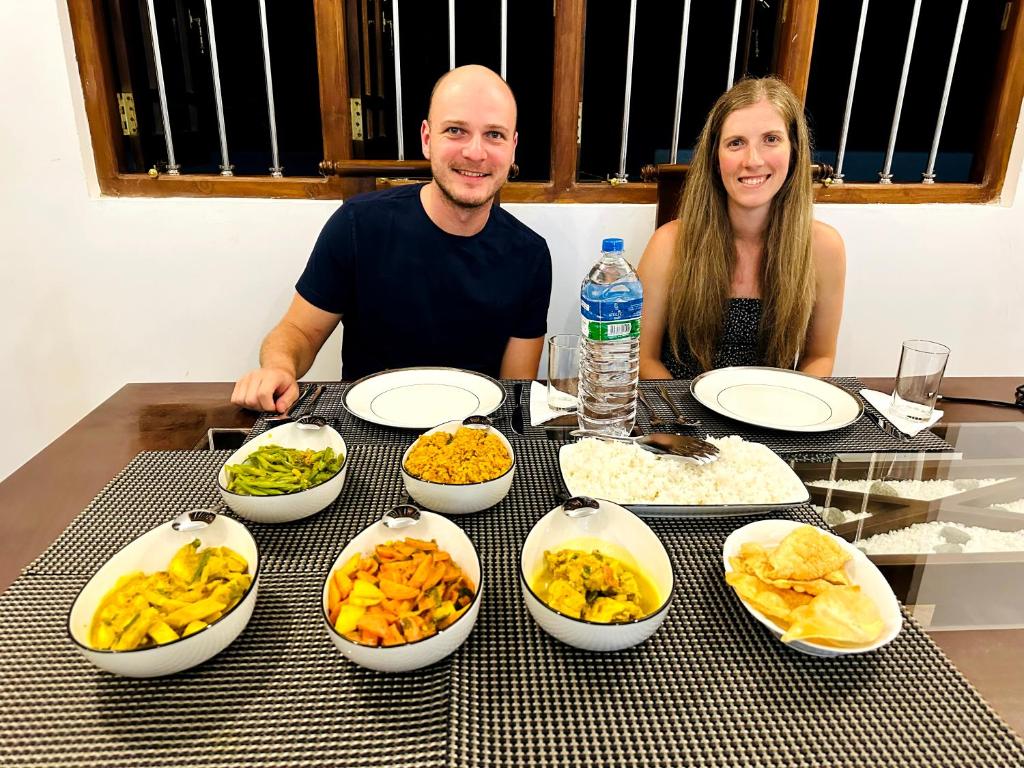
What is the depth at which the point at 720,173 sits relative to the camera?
79.9 inches

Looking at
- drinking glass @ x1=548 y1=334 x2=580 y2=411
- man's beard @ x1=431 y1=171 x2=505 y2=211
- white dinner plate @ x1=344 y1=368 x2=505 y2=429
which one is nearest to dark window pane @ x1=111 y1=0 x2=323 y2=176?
man's beard @ x1=431 y1=171 x2=505 y2=211

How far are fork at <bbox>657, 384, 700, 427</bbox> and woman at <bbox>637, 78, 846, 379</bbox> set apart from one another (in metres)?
0.38

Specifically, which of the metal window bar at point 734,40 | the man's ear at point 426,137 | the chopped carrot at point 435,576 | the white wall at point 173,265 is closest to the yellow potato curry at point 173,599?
the chopped carrot at point 435,576

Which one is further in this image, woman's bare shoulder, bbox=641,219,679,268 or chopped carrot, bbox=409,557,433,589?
woman's bare shoulder, bbox=641,219,679,268

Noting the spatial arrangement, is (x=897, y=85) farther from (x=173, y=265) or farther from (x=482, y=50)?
(x=173, y=265)

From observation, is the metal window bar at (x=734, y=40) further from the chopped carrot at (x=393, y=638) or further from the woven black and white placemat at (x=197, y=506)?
the chopped carrot at (x=393, y=638)

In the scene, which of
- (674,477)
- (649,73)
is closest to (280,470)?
(674,477)

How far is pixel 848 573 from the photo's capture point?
2.84ft

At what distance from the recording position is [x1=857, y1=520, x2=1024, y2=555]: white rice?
3.25 ft

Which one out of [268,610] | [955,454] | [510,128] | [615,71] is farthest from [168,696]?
[615,71]

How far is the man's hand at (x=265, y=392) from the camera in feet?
4.60

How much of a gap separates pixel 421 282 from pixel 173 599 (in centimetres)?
139

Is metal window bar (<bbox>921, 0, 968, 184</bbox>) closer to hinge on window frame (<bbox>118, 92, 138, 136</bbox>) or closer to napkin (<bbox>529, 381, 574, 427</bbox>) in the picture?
napkin (<bbox>529, 381, 574, 427</bbox>)

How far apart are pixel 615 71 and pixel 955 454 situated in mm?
3726
